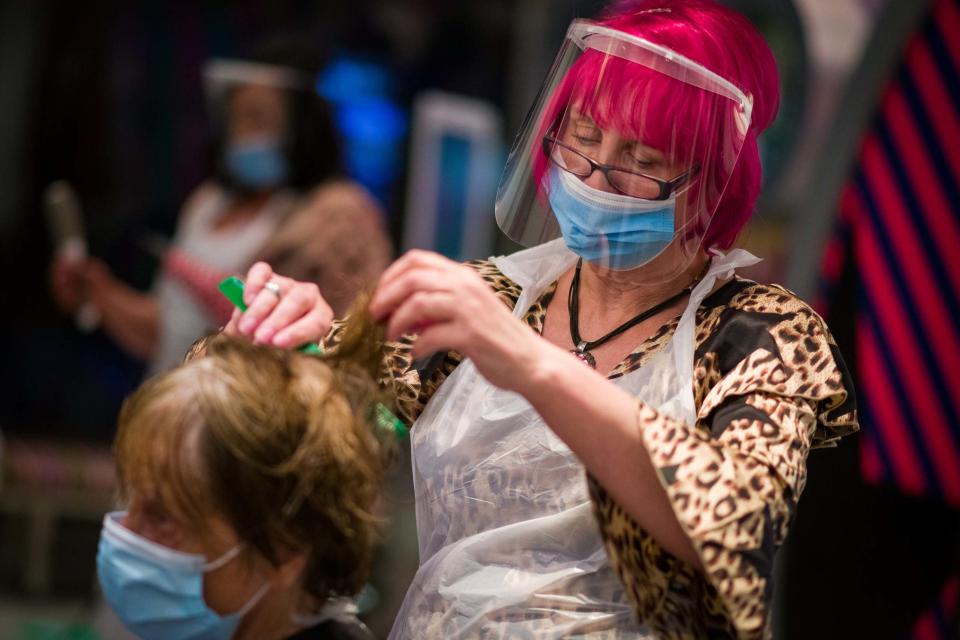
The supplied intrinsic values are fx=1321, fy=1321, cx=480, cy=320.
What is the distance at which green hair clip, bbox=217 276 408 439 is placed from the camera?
175 cm

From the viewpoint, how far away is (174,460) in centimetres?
162

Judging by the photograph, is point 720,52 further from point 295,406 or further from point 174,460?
point 174,460

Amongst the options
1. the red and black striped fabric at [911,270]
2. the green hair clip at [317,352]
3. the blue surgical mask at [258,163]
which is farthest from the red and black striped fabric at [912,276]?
the green hair clip at [317,352]

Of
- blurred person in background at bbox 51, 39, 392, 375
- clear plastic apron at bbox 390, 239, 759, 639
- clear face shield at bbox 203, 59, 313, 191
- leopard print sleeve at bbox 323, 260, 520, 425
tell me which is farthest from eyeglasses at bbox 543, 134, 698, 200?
clear face shield at bbox 203, 59, 313, 191

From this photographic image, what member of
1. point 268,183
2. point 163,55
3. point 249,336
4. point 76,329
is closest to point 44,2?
point 163,55

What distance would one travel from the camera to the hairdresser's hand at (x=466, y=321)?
4.86ft

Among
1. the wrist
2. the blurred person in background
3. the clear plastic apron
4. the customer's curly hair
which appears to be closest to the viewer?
the wrist

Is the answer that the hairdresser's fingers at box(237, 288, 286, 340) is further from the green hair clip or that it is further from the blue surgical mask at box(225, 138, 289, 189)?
the blue surgical mask at box(225, 138, 289, 189)

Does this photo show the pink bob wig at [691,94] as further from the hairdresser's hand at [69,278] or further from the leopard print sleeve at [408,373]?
the hairdresser's hand at [69,278]

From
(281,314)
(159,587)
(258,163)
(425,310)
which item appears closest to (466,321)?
(425,310)

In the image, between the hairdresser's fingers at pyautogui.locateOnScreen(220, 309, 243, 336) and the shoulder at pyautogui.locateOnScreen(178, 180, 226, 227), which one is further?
the shoulder at pyautogui.locateOnScreen(178, 180, 226, 227)

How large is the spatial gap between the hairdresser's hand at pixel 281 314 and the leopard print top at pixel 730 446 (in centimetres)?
6

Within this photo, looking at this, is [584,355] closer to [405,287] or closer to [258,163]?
[405,287]

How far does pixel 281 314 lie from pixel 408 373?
21 centimetres
